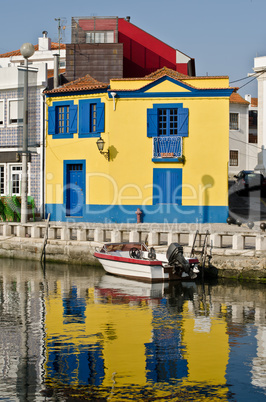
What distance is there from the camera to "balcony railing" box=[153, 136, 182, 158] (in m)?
29.5

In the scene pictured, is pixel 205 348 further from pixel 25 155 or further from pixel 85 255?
pixel 25 155

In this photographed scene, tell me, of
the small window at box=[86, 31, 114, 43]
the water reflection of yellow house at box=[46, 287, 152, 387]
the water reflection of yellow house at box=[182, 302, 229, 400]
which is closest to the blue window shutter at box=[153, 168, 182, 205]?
the small window at box=[86, 31, 114, 43]

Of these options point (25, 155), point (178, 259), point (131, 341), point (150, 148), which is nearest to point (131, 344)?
point (131, 341)

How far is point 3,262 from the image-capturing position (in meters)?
26.0

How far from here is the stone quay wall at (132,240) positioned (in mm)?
20827

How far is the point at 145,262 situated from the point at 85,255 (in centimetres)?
402

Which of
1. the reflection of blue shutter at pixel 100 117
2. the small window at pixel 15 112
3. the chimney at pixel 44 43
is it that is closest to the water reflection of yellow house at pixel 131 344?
the reflection of blue shutter at pixel 100 117

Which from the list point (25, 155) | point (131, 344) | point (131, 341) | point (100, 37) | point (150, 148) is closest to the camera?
point (131, 344)

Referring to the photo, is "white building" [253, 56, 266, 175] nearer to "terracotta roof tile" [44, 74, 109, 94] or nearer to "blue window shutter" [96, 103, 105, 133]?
"terracotta roof tile" [44, 74, 109, 94]

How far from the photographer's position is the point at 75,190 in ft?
103

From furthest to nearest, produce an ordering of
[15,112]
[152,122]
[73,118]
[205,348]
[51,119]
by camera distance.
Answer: [15,112] < [51,119] < [73,118] < [152,122] < [205,348]

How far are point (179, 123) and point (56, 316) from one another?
1525cm

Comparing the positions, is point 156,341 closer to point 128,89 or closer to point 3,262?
point 3,262

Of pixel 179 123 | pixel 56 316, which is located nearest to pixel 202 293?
pixel 56 316
